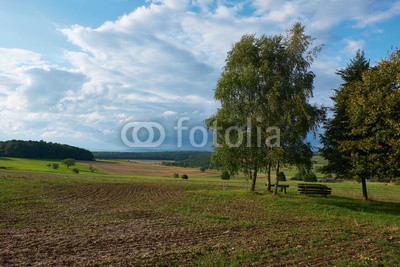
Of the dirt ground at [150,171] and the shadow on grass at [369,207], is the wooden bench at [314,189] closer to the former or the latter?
the shadow on grass at [369,207]

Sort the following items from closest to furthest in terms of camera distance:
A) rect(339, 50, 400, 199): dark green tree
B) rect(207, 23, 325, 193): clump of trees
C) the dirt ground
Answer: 1. rect(339, 50, 400, 199): dark green tree
2. rect(207, 23, 325, 193): clump of trees
3. the dirt ground

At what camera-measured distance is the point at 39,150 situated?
452 ft

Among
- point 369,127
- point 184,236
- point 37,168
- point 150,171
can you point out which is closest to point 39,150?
point 37,168

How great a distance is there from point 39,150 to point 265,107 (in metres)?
129

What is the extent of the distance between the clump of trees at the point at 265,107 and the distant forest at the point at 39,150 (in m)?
121

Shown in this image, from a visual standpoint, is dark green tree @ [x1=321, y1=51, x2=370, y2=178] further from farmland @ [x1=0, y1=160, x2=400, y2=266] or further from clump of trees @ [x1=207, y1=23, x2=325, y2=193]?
farmland @ [x1=0, y1=160, x2=400, y2=266]

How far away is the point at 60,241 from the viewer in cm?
1302

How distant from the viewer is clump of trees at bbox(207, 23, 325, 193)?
97.4 feet

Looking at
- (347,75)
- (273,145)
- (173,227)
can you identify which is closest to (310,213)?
(273,145)

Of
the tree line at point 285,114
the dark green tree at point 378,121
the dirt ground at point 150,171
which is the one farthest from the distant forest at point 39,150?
the dark green tree at point 378,121

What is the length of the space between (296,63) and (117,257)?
26.0 meters

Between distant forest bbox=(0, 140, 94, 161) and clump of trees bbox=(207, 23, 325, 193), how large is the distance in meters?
121

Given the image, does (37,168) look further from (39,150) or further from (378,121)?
(378,121)

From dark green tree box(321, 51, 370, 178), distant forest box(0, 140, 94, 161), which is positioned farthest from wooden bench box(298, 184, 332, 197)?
distant forest box(0, 140, 94, 161)
